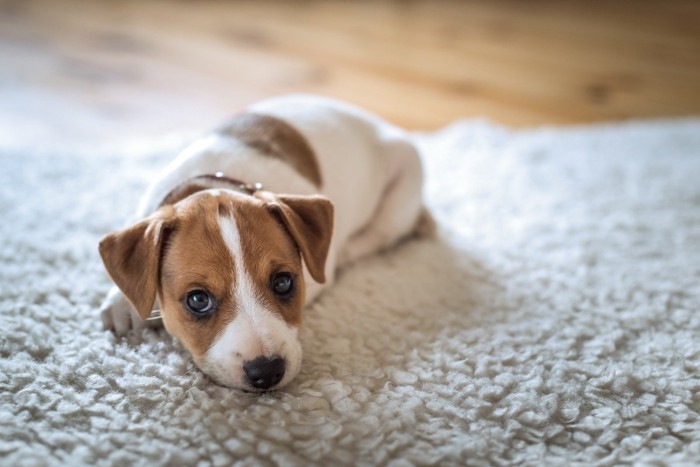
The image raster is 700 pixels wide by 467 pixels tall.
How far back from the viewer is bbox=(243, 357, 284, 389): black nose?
2139mm

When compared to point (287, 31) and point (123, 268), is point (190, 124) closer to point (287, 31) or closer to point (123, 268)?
point (287, 31)

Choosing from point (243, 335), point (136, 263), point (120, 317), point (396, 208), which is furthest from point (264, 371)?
point (396, 208)

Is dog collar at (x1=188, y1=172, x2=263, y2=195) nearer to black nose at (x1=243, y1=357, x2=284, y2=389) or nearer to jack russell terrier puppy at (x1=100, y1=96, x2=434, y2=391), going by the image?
jack russell terrier puppy at (x1=100, y1=96, x2=434, y2=391)

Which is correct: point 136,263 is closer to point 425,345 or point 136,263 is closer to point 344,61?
point 425,345

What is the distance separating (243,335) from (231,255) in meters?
0.26

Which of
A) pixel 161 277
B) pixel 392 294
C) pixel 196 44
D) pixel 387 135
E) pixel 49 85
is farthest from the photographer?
pixel 196 44

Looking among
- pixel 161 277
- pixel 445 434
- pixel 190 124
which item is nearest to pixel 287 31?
pixel 190 124

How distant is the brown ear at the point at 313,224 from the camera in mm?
2387

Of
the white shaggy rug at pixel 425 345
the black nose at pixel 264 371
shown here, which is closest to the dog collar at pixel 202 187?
the white shaggy rug at pixel 425 345

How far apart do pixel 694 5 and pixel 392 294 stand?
617cm

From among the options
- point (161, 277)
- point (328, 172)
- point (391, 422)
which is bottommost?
point (391, 422)

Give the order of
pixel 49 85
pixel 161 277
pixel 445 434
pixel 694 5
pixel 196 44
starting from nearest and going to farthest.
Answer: pixel 445 434 < pixel 161 277 < pixel 49 85 < pixel 196 44 < pixel 694 5

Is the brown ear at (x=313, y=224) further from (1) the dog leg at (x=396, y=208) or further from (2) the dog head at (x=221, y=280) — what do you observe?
(1) the dog leg at (x=396, y=208)

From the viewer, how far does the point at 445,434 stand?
2115 millimetres
